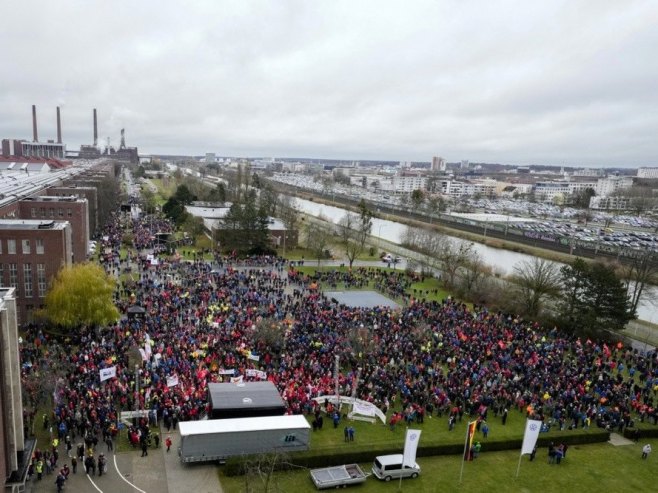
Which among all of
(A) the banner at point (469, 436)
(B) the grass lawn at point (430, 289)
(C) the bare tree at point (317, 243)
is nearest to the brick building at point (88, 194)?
(C) the bare tree at point (317, 243)

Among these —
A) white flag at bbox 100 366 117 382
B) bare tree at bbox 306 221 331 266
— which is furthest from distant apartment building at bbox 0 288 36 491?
bare tree at bbox 306 221 331 266

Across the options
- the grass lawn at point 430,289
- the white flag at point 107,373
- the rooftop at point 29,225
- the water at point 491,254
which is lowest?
the water at point 491,254

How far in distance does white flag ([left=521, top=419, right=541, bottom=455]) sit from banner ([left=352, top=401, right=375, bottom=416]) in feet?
22.6

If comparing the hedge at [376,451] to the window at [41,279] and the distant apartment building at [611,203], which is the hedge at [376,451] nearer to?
the window at [41,279]

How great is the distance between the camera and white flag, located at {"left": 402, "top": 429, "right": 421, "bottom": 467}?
1962cm

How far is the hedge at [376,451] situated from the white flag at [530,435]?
2.41m

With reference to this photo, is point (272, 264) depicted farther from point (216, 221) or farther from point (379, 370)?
point (379, 370)

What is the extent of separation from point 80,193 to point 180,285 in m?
31.6

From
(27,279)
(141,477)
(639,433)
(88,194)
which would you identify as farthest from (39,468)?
(88,194)

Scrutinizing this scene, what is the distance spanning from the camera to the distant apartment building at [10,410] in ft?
56.2

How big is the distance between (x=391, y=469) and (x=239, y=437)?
6.17 metres

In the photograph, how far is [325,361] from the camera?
2933 cm

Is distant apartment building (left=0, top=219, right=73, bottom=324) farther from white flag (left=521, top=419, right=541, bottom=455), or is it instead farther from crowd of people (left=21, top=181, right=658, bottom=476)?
white flag (left=521, top=419, right=541, bottom=455)

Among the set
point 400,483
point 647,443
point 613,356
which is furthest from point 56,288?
point 613,356
